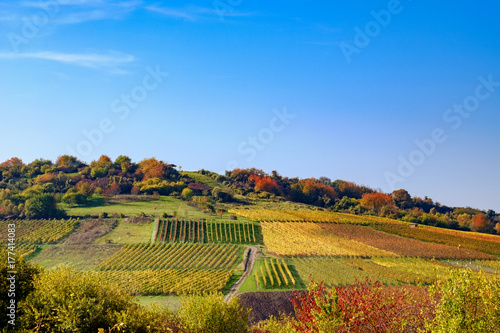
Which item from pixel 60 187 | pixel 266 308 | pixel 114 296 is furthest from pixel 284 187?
pixel 114 296

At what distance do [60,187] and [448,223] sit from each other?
304ft

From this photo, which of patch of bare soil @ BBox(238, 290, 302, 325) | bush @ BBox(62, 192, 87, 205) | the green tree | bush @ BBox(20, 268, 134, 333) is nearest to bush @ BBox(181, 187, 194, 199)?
bush @ BBox(62, 192, 87, 205)

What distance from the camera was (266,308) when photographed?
121 ft

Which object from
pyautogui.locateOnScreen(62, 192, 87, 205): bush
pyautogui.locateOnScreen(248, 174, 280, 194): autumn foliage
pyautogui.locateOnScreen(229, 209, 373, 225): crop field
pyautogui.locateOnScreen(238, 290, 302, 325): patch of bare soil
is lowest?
pyautogui.locateOnScreen(238, 290, 302, 325): patch of bare soil

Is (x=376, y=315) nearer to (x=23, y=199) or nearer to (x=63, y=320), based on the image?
(x=63, y=320)

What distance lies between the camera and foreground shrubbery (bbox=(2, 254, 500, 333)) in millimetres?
17250

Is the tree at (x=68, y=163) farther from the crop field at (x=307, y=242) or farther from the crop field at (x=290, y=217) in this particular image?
the crop field at (x=307, y=242)

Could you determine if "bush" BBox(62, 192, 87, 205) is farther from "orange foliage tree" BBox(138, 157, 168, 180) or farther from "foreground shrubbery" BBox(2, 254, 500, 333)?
"foreground shrubbery" BBox(2, 254, 500, 333)

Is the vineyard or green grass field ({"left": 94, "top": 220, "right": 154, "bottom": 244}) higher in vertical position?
green grass field ({"left": 94, "top": 220, "right": 154, "bottom": 244})

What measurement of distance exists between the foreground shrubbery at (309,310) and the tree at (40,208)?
57.2m

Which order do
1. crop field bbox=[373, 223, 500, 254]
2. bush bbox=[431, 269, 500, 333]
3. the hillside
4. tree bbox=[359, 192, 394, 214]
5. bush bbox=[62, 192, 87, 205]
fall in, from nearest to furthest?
bush bbox=[431, 269, 500, 333]
the hillside
crop field bbox=[373, 223, 500, 254]
bush bbox=[62, 192, 87, 205]
tree bbox=[359, 192, 394, 214]

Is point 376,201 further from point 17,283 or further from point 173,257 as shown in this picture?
point 17,283

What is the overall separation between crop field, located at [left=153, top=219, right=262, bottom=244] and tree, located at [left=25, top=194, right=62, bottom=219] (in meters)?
20.8

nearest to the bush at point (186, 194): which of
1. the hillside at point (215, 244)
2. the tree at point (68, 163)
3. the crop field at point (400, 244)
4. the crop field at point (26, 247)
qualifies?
the hillside at point (215, 244)
